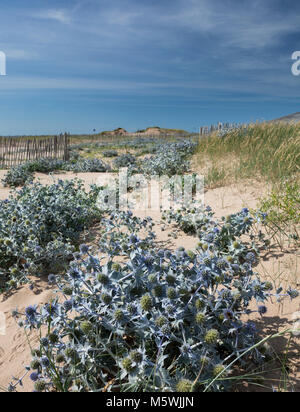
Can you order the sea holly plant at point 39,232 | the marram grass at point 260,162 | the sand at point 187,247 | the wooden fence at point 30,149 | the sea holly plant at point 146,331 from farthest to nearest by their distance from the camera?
the wooden fence at point 30,149, the marram grass at point 260,162, the sea holly plant at point 39,232, the sand at point 187,247, the sea holly plant at point 146,331

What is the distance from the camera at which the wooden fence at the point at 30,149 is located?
14.2 m

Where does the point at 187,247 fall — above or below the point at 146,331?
above

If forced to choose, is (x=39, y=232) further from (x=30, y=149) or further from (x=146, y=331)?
(x=30, y=149)

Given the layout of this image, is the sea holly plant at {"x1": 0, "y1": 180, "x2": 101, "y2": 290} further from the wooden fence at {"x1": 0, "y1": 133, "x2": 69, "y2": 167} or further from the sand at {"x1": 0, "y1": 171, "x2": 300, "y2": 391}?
the wooden fence at {"x1": 0, "y1": 133, "x2": 69, "y2": 167}

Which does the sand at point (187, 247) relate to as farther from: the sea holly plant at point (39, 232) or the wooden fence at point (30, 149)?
the wooden fence at point (30, 149)

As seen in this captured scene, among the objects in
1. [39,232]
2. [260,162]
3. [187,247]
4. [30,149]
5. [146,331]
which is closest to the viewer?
[146,331]

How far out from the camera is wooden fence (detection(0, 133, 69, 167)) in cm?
1416

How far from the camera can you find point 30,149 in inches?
571

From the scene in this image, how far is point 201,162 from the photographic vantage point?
932 centimetres

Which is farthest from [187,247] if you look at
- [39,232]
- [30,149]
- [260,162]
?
[30,149]

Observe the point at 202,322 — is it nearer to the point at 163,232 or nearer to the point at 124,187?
the point at 163,232

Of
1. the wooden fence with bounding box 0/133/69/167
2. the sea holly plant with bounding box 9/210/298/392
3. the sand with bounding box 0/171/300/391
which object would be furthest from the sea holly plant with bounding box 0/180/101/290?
the wooden fence with bounding box 0/133/69/167

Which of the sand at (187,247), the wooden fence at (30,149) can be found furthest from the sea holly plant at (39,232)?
the wooden fence at (30,149)

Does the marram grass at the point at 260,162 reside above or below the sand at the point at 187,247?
above
